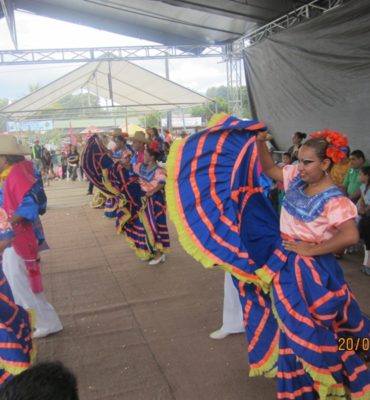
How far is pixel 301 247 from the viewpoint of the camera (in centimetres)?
234

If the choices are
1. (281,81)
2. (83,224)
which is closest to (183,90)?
(281,81)

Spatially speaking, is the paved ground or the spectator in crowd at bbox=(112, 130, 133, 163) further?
the spectator in crowd at bbox=(112, 130, 133, 163)

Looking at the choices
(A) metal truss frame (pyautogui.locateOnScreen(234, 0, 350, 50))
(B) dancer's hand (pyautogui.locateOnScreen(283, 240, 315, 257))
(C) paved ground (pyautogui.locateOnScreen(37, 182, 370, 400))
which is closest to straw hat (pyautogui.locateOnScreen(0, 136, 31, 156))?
(C) paved ground (pyautogui.locateOnScreen(37, 182, 370, 400))

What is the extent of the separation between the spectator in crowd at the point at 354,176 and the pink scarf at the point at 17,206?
13.1 ft

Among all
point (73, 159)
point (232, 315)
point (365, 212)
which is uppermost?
point (365, 212)

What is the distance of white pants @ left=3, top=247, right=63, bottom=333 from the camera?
329 cm

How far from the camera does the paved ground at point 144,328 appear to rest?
2.86 metres

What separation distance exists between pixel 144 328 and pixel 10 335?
148 cm

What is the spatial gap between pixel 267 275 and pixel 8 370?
151 cm

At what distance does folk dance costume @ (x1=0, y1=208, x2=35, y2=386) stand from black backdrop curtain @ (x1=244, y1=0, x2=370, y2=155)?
5.72 meters

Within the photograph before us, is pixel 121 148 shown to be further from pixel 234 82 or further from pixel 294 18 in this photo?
pixel 234 82

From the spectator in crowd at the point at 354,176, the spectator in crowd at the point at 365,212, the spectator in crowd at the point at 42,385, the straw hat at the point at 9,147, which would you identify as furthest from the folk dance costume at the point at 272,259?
the spectator in crowd at the point at 354,176

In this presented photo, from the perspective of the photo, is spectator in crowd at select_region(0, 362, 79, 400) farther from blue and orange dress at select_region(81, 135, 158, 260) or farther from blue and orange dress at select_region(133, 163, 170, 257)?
blue and orange dress at select_region(81, 135, 158, 260)

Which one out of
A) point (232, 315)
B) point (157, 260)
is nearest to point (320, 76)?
point (157, 260)
